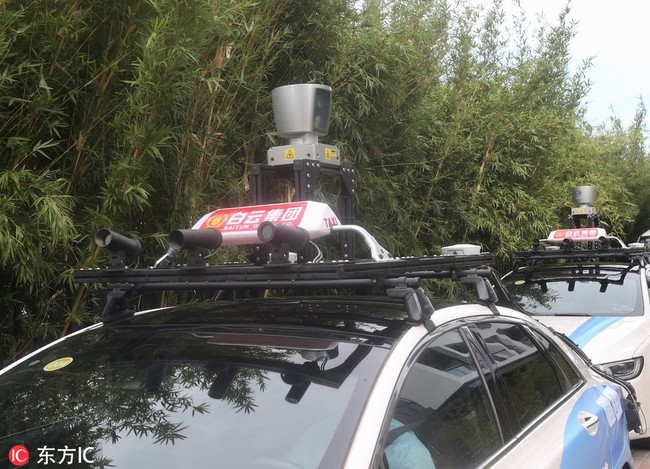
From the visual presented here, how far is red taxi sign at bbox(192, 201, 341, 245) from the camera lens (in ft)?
6.72

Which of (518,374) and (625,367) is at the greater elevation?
(518,374)

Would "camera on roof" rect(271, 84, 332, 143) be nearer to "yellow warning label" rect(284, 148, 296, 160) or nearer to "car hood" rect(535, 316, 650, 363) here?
"yellow warning label" rect(284, 148, 296, 160)

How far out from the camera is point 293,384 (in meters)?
1.63

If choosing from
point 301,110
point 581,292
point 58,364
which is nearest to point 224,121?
point 301,110

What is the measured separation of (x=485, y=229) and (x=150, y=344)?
5.99m

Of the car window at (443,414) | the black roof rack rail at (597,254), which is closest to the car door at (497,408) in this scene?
the car window at (443,414)

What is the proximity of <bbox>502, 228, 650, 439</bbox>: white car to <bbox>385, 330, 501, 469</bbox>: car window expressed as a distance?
9.39ft

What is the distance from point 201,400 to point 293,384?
9.6 inches

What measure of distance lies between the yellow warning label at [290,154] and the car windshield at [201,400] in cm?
110

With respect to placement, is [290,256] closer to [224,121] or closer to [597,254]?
[224,121]

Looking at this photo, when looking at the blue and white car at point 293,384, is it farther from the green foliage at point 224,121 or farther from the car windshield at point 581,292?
the car windshield at point 581,292

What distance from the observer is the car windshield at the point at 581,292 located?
5.20 meters

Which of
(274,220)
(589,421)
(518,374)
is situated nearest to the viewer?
(274,220)

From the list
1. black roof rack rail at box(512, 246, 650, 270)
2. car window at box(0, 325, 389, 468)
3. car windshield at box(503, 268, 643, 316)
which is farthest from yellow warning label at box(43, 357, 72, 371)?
black roof rack rail at box(512, 246, 650, 270)
